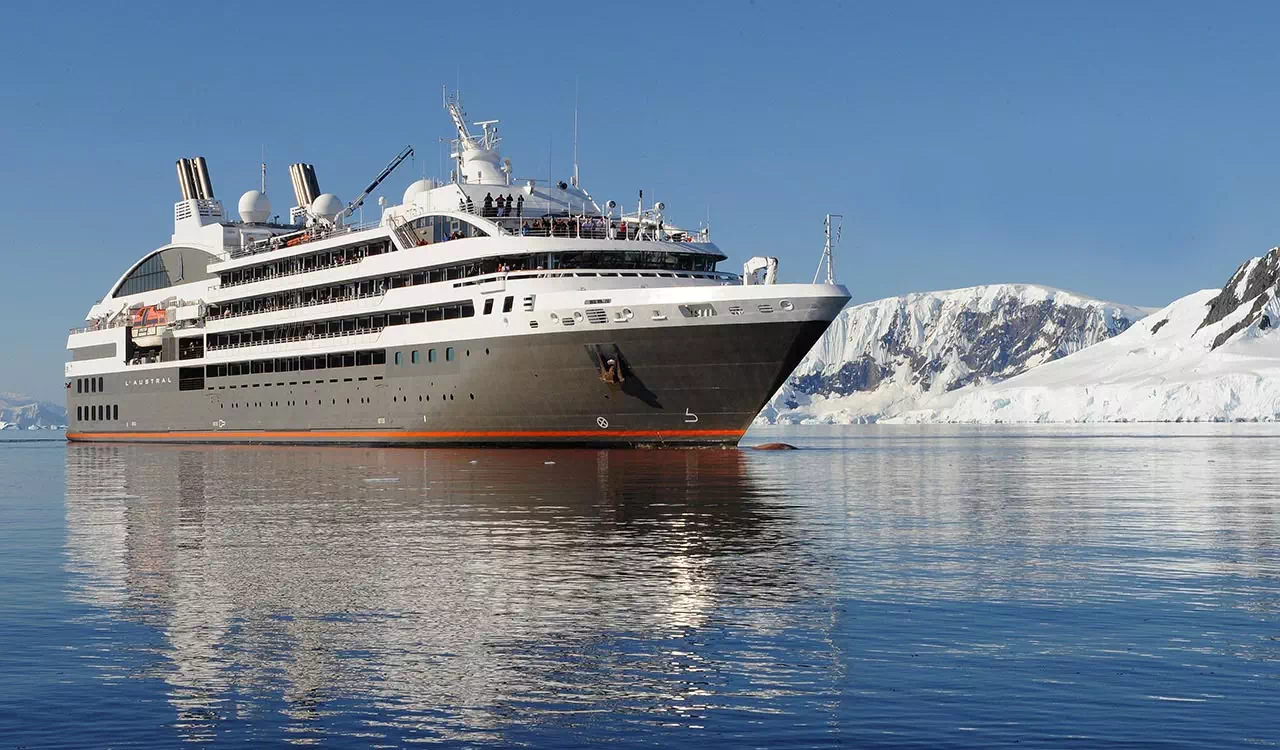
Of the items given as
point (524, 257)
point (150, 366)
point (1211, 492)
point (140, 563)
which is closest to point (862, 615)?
point (140, 563)

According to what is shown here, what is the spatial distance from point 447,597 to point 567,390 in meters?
44.4

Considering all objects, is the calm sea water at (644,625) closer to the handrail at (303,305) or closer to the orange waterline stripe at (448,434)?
the orange waterline stripe at (448,434)

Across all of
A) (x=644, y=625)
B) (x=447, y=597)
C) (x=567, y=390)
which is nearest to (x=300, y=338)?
(x=567, y=390)

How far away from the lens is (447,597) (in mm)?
15344

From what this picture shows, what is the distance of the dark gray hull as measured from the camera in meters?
56.9

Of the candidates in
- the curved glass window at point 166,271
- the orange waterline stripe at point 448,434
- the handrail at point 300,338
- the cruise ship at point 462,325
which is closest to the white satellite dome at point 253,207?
the cruise ship at point 462,325

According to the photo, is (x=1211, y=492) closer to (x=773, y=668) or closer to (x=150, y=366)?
(x=773, y=668)

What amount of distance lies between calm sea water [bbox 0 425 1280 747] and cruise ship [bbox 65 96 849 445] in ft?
94.1

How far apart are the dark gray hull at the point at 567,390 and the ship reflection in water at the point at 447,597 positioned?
81.6ft

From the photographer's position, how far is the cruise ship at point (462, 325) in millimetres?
57250

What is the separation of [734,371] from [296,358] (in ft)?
96.6

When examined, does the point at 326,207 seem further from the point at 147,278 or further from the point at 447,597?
the point at 447,597

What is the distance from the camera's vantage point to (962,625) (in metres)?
13.4

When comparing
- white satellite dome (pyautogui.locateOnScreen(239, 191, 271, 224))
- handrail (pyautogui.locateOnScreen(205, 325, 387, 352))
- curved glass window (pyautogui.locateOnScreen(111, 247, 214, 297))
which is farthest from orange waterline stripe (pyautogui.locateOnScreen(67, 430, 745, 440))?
white satellite dome (pyautogui.locateOnScreen(239, 191, 271, 224))
